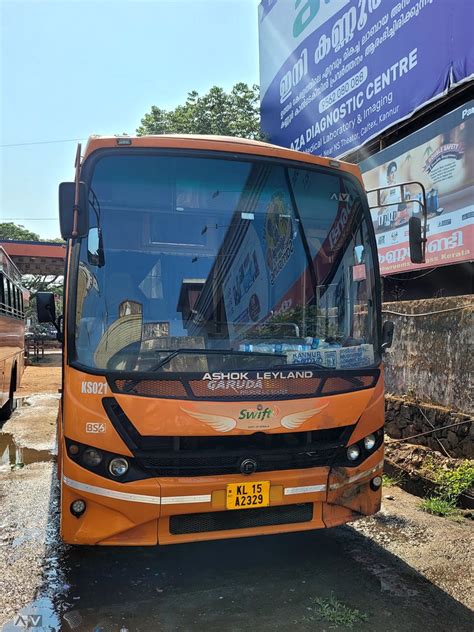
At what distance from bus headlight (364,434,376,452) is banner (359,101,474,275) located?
3.47 meters

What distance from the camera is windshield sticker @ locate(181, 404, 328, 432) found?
10.7 feet

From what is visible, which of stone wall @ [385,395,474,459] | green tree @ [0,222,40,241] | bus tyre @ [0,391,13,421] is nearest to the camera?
stone wall @ [385,395,474,459]

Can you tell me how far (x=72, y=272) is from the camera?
3453 millimetres

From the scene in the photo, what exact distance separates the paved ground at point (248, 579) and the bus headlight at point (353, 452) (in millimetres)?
843

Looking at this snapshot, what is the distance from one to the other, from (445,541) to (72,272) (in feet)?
11.7

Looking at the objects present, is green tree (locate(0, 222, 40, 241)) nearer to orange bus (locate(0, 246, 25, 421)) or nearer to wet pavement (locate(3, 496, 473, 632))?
orange bus (locate(0, 246, 25, 421))

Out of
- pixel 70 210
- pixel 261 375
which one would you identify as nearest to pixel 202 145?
pixel 70 210

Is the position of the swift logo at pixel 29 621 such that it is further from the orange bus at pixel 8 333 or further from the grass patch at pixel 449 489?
the orange bus at pixel 8 333

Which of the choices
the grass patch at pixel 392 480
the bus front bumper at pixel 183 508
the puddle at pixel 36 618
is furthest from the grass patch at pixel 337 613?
the grass patch at pixel 392 480

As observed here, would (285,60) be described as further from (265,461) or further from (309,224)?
(265,461)

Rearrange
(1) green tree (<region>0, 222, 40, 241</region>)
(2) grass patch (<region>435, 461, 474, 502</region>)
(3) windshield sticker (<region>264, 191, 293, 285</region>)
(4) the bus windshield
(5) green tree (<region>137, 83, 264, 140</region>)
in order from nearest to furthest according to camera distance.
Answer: (4) the bus windshield → (3) windshield sticker (<region>264, 191, 293, 285</region>) → (2) grass patch (<region>435, 461, 474, 502</region>) → (5) green tree (<region>137, 83, 264, 140</region>) → (1) green tree (<region>0, 222, 40, 241</region>)

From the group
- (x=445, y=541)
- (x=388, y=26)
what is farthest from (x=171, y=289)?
(x=388, y=26)

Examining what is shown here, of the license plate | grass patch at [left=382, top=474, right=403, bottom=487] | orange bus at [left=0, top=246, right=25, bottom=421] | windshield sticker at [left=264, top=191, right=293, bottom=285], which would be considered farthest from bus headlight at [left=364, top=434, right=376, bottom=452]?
orange bus at [left=0, top=246, right=25, bottom=421]

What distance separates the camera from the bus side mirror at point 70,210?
3.35 metres
